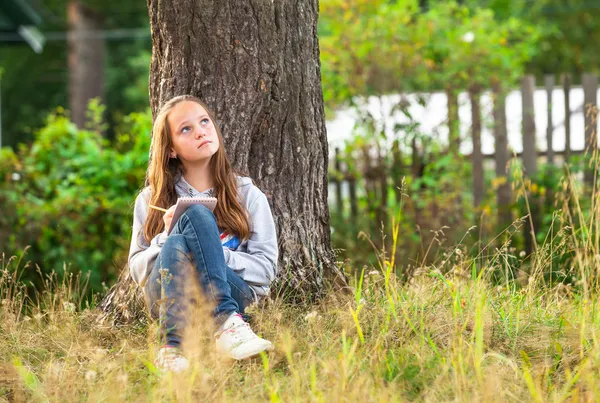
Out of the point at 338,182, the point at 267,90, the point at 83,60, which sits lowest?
the point at 338,182

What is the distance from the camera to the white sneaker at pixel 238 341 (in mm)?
2854

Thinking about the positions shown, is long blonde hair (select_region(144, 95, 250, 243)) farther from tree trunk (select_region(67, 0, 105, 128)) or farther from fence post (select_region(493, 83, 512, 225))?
tree trunk (select_region(67, 0, 105, 128))

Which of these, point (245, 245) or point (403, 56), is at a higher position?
point (403, 56)

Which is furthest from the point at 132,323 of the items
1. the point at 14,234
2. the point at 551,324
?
the point at 14,234

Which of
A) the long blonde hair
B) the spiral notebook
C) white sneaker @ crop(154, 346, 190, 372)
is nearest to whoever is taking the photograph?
white sneaker @ crop(154, 346, 190, 372)

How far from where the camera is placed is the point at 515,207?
605 centimetres

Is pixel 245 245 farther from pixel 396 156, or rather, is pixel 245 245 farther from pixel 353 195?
pixel 353 195

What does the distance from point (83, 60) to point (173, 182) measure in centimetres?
1577

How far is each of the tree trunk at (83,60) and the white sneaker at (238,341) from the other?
1562 cm

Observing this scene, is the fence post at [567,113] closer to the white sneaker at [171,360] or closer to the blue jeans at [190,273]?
the blue jeans at [190,273]

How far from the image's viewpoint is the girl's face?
346cm

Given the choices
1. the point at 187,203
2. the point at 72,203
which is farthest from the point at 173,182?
the point at 72,203

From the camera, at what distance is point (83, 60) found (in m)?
18.4

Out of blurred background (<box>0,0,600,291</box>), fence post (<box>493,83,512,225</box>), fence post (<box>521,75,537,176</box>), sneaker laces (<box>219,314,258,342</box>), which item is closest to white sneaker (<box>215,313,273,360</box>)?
sneaker laces (<box>219,314,258,342</box>)
